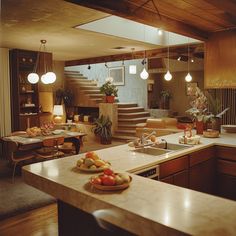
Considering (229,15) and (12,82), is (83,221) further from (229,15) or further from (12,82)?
(12,82)

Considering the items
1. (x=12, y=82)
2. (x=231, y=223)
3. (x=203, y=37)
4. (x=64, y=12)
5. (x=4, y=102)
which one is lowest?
(x=231, y=223)

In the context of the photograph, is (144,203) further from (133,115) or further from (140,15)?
(133,115)

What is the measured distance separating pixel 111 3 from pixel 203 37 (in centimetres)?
200

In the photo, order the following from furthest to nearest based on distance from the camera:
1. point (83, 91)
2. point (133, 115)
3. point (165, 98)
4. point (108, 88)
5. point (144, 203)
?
1. point (165, 98)
2. point (83, 91)
3. point (133, 115)
4. point (108, 88)
5. point (144, 203)

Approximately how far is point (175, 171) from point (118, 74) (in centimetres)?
878

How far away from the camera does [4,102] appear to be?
23.8ft

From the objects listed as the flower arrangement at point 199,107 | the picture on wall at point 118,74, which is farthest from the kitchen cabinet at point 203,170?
the picture on wall at point 118,74

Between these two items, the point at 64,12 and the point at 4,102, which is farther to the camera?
the point at 4,102

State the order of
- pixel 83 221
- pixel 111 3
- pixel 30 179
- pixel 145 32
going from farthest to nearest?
pixel 145 32
pixel 111 3
pixel 30 179
pixel 83 221

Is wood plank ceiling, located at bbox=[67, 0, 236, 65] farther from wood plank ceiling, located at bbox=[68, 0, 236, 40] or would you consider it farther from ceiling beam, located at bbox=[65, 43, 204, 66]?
ceiling beam, located at bbox=[65, 43, 204, 66]

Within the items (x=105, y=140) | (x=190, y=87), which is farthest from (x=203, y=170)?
(x=190, y=87)

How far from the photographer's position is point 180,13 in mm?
3314

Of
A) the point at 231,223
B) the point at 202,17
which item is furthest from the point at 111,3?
the point at 231,223

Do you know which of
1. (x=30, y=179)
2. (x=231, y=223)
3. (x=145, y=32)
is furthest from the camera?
(x=145, y=32)
